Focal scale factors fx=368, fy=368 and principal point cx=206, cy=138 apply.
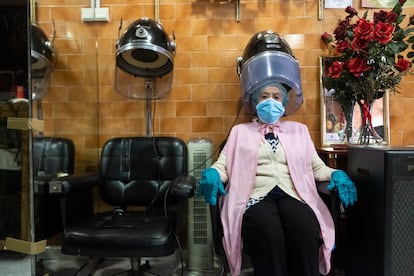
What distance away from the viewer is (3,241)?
2191mm

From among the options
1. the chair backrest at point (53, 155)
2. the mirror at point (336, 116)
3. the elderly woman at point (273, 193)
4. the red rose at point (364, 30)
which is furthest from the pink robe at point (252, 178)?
the chair backrest at point (53, 155)

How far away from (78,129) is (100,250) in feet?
3.74

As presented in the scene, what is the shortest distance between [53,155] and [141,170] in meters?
0.58

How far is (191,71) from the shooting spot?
271 cm

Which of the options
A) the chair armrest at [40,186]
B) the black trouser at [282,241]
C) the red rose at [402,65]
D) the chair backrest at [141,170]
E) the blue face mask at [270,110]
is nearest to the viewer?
the black trouser at [282,241]

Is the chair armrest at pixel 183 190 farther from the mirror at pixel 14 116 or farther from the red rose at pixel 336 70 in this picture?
the red rose at pixel 336 70

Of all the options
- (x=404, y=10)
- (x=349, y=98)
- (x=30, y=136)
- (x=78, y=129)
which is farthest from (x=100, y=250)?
(x=404, y=10)

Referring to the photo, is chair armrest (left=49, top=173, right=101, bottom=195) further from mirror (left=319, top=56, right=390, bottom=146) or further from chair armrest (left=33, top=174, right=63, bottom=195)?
mirror (left=319, top=56, right=390, bottom=146)

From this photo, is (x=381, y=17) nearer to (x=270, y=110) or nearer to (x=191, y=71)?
(x=270, y=110)

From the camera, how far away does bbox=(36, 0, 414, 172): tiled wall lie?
8.74 feet

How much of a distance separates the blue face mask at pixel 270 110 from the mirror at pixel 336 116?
662 millimetres

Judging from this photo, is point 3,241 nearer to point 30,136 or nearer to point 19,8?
point 30,136

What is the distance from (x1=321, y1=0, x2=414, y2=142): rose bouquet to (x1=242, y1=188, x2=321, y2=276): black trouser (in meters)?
0.88

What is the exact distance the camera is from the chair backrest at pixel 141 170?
2.37 metres
